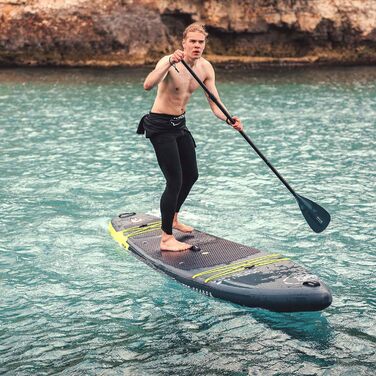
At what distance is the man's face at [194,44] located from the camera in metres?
6.43

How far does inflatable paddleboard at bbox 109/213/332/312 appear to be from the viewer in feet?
18.6

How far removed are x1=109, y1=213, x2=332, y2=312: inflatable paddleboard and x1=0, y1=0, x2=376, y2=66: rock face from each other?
65.3 ft

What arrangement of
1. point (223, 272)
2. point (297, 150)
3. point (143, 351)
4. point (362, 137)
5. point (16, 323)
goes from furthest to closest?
point (362, 137)
point (297, 150)
point (223, 272)
point (16, 323)
point (143, 351)

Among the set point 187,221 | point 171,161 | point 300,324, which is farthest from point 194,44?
point 187,221

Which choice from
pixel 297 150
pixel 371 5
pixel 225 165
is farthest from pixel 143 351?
pixel 371 5

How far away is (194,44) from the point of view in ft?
21.2

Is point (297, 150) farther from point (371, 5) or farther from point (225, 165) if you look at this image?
point (371, 5)

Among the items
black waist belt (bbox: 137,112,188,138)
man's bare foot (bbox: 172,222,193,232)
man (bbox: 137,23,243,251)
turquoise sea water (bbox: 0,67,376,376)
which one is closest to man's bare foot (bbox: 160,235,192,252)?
man (bbox: 137,23,243,251)

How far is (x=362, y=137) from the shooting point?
1384 cm

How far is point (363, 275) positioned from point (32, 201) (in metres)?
4.84

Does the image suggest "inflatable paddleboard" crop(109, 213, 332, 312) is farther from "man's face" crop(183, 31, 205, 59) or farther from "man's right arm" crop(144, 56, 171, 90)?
"man's face" crop(183, 31, 205, 59)

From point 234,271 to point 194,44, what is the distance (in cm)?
210

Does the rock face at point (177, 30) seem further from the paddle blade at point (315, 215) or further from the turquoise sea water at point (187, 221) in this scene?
the paddle blade at point (315, 215)

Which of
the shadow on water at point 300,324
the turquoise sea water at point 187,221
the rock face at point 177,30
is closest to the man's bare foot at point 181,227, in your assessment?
the turquoise sea water at point 187,221
